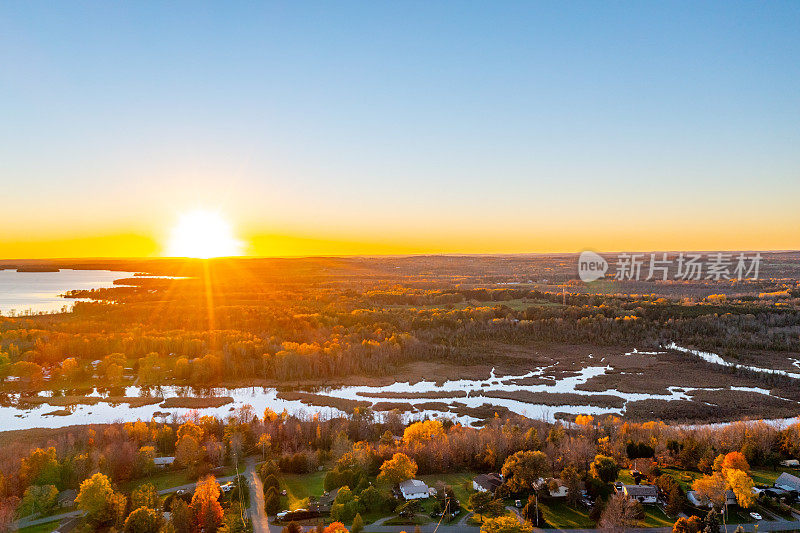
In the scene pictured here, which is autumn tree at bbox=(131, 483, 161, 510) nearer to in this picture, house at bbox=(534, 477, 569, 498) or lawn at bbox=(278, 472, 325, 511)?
lawn at bbox=(278, 472, 325, 511)

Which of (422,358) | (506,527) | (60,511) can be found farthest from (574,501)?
(422,358)

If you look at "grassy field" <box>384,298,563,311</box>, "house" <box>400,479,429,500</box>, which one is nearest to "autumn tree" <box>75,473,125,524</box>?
"house" <box>400,479,429,500</box>

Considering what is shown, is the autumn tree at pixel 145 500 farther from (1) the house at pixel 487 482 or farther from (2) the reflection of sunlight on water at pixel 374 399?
(1) the house at pixel 487 482

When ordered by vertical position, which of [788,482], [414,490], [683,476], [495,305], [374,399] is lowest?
[374,399]

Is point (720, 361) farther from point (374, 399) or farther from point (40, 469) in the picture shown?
point (40, 469)

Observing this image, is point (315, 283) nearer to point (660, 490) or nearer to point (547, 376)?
point (547, 376)

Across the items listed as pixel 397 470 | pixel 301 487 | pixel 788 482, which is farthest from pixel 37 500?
pixel 788 482
